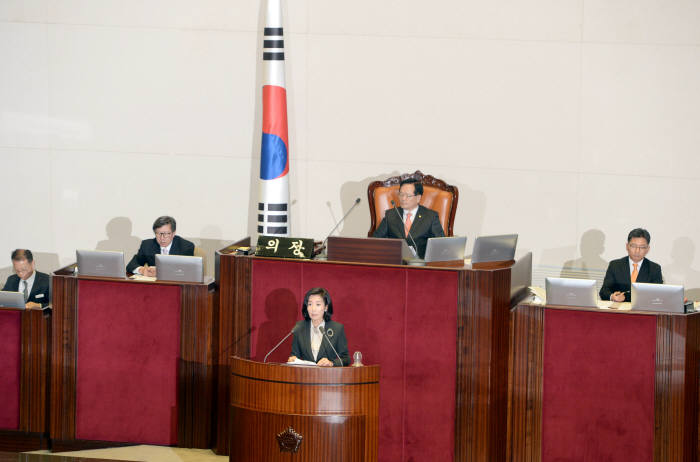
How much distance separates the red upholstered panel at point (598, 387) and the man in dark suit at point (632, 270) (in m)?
0.64

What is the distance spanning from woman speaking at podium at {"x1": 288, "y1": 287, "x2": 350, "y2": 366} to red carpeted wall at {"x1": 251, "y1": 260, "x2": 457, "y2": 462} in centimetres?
31

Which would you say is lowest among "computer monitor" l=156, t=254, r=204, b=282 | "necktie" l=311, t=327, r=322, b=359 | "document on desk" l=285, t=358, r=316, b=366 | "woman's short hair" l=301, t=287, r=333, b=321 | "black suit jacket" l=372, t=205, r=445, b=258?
"document on desk" l=285, t=358, r=316, b=366

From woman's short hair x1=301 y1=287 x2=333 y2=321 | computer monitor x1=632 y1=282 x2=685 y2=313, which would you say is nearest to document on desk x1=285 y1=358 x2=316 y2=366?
woman's short hair x1=301 y1=287 x2=333 y2=321

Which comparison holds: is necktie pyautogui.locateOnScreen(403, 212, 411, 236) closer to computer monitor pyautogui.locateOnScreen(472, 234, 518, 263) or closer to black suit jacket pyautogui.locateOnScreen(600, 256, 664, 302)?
computer monitor pyautogui.locateOnScreen(472, 234, 518, 263)

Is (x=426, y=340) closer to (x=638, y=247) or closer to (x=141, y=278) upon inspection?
(x=638, y=247)

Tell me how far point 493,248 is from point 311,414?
148 cm

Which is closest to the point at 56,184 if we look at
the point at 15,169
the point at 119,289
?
the point at 15,169

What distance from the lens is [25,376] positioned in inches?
216

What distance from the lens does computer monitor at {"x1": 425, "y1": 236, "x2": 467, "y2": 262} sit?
503 cm

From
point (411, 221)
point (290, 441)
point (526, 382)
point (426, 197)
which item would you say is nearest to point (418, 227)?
point (411, 221)

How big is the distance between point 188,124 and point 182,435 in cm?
271

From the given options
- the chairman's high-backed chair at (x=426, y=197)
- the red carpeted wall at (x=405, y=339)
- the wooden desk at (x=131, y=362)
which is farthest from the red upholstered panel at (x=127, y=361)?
the chairman's high-backed chair at (x=426, y=197)

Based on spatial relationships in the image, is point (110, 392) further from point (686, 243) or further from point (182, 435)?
point (686, 243)

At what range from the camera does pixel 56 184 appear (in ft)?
24.5
